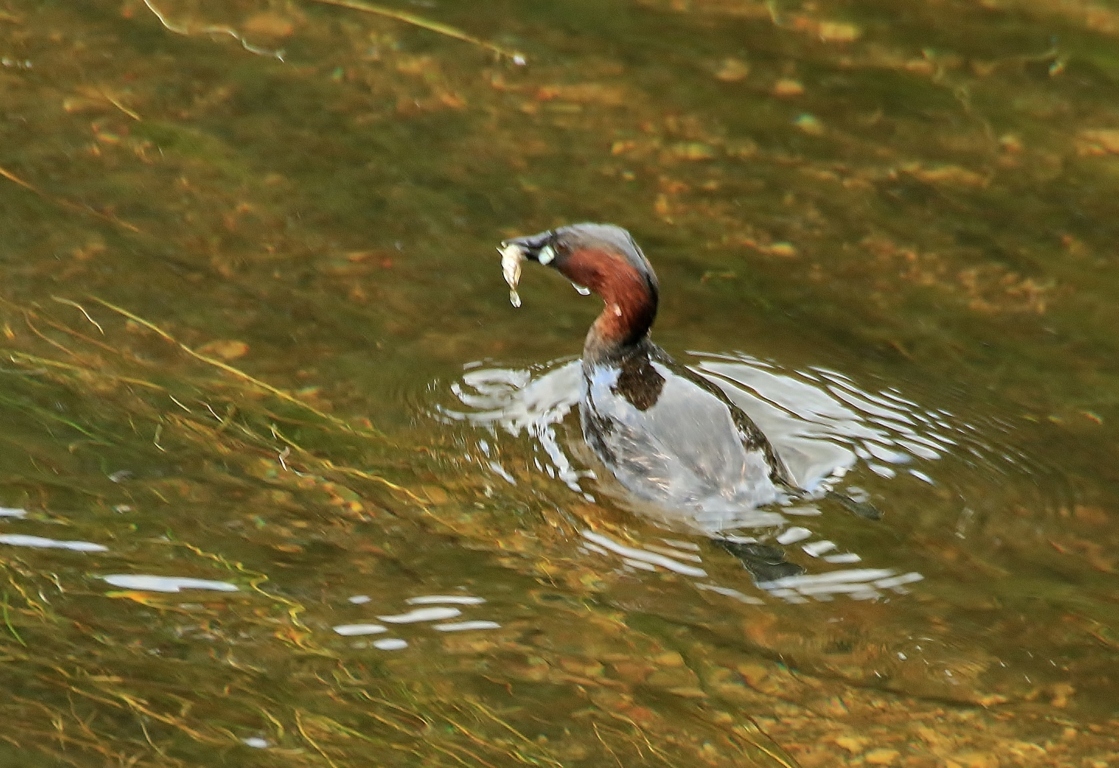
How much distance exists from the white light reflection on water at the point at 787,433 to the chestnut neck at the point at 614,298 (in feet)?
0.81

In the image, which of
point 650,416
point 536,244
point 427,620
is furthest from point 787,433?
point 427,620

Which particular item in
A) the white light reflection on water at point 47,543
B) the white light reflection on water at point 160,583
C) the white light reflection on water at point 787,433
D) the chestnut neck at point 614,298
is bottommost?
the white light reflection on water at point 160,583

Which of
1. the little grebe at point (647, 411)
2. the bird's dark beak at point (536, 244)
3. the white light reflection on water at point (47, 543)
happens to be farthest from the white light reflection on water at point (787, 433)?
the white light reflection on water at point (47, 543)

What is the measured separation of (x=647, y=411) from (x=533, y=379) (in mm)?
672

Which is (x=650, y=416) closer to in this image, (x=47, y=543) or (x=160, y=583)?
(x=160, y=583)

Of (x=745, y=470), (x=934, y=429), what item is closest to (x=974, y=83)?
(x=934, y=429)

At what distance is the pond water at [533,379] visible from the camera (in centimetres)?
457

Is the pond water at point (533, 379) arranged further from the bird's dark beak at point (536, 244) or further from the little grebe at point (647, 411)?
the bird's dark beak at point (536, 244)

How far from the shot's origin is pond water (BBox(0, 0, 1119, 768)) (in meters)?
4.57

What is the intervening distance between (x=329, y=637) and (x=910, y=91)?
5.20 meters

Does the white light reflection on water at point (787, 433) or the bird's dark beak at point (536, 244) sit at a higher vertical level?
the bird's dark beak at point (536, 244)

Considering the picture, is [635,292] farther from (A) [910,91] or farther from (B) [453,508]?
(A) [910,91]

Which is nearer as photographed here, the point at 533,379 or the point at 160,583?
the point at 160,583

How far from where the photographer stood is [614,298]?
586cm
